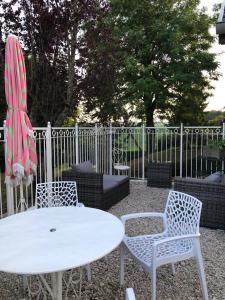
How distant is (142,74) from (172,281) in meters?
8.29

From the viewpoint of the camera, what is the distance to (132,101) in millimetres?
9906

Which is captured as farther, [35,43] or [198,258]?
[35,43]

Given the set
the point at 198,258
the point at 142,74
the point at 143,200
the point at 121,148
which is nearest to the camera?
the point at 198,258

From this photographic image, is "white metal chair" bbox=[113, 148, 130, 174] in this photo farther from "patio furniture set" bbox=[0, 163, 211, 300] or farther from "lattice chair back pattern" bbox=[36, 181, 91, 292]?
"patio furniture set" bbox=[0, 163, 211, 300]

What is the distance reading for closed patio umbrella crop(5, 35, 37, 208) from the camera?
8.41 feet

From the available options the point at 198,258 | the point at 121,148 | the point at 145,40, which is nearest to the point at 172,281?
the point at 198,258

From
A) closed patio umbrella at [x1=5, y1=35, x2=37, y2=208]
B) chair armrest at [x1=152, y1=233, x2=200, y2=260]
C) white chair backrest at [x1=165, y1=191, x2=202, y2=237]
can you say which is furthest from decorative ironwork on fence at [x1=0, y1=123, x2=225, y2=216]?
chair armrest at [x1=152, y1=233, x2=200, y2=260]

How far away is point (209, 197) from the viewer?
3742mm

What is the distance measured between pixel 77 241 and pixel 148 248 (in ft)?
2.69

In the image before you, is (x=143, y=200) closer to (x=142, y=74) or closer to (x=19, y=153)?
(x=19, y=153)

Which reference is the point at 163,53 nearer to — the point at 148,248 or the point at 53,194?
the point at 53,194

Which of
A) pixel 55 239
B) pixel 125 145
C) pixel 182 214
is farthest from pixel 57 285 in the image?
pixel 125 145

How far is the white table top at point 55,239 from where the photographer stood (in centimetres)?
151

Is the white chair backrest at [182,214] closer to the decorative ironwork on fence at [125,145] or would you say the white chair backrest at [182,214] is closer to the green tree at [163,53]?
the decorative ironwork on fence at [125,145]
